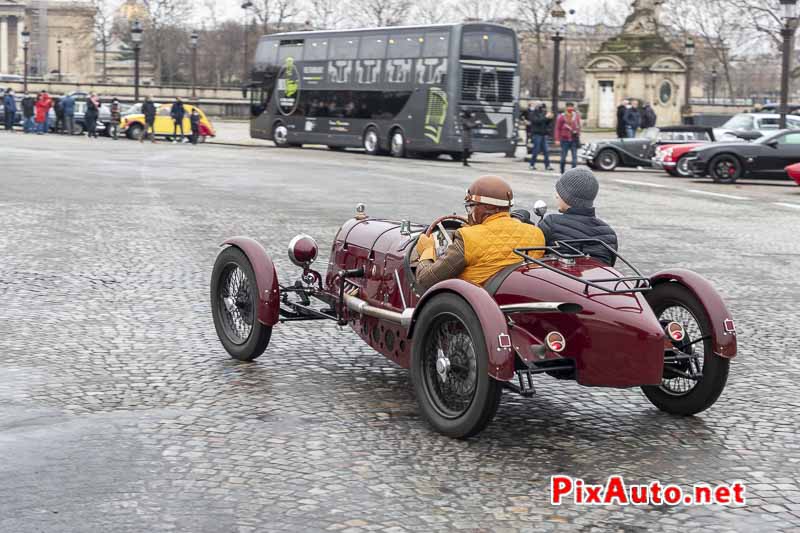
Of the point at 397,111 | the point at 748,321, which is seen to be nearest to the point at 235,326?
the point at 748,321

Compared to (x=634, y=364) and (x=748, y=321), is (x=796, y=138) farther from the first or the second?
(x=634, y=364)

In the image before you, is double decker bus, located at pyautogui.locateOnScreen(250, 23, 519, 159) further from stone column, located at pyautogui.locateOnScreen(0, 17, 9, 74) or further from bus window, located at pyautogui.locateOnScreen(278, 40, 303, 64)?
stone column, located at pyautogui.locateOnScreen(0, 17, 9, 74)

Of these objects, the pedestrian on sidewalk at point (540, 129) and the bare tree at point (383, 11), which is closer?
the pedestrian on sidewalk at point (540, 129)

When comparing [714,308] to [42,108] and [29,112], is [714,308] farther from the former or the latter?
[42,108]

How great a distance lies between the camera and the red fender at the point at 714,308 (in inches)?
238

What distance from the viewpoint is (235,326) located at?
7.79 m

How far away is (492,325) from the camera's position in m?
5.52

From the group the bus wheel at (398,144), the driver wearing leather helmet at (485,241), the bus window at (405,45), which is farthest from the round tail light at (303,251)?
the bus wheel at (398,144)

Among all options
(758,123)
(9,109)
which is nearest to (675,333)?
(758,123)

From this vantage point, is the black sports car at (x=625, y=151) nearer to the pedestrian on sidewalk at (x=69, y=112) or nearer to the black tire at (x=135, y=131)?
the black tire at (x=135, y=131)

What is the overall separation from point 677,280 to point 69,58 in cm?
13826

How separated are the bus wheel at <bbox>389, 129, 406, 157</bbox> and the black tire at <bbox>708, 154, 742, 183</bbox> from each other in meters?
11.0

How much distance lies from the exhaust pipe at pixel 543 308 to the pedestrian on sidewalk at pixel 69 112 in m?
44.1

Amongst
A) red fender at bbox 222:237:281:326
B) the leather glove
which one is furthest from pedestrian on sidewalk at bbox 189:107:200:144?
the leather glove
